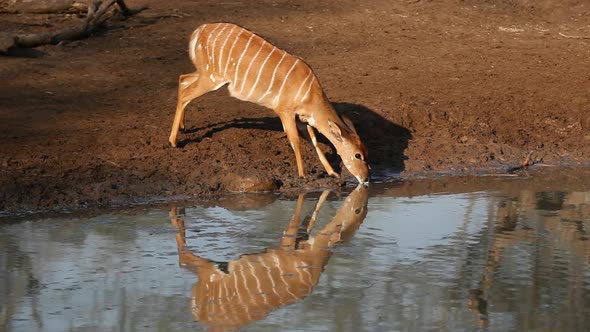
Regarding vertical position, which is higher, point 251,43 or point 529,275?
point 251,43

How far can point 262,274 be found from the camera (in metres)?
6.04

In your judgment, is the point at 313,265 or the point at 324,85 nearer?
the point at 313,265

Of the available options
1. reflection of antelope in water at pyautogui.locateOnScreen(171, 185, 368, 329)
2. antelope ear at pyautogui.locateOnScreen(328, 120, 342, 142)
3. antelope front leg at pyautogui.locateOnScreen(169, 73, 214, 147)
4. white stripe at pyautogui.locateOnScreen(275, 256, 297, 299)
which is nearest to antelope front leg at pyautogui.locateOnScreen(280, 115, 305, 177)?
antelope ear at pyautogui.locateOnScreen(328, 120, 342, 142)

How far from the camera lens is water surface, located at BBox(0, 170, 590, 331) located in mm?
5336

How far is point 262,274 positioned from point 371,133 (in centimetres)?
374

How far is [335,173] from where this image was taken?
28.2 ft

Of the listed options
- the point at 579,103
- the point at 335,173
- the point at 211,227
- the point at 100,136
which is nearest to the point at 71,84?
the point at 100,136

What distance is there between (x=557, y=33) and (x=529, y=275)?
7080 millimetres

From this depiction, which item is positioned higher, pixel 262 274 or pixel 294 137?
pixel 294 137

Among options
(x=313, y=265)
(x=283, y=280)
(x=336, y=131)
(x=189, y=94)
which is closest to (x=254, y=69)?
(x=189, y=94)

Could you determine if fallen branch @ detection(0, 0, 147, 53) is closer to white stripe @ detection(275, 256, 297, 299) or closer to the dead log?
the dead log

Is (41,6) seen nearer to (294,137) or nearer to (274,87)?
(274,87)

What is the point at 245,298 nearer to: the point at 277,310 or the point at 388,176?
the point at 277,310

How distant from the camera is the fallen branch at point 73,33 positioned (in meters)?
10.6
